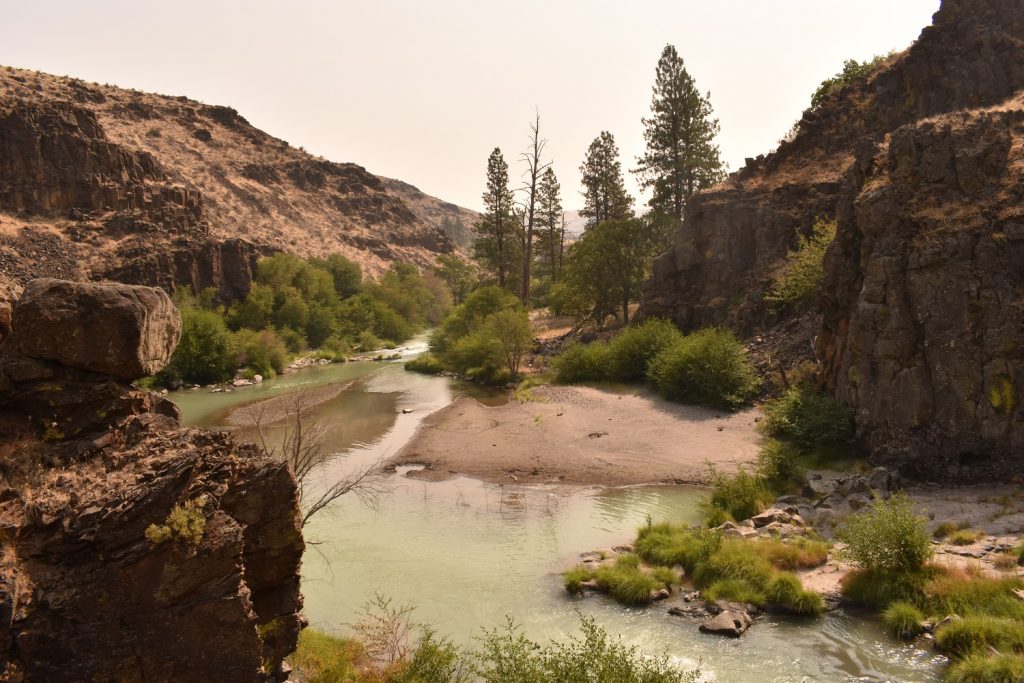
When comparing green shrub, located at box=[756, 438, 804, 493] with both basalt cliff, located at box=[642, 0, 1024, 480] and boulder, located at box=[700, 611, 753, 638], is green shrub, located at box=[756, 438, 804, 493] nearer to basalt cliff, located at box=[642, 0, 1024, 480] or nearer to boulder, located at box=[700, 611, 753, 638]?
basalt cliff, located at box=[642, 0, 1024, 480]

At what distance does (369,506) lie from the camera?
714 inches

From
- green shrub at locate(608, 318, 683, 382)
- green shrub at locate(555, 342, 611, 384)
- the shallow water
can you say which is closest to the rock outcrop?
the shallow water

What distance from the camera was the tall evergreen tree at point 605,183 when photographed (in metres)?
56.3

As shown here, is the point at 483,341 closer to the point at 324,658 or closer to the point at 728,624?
the point at 728,624

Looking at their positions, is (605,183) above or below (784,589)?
above

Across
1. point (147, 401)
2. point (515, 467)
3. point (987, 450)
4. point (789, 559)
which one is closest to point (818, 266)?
point (987, 450)

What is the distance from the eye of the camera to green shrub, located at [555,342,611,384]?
110 ft

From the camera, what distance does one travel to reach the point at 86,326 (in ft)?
22.9

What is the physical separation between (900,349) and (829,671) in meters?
10.9

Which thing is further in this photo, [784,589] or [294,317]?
[294,317]

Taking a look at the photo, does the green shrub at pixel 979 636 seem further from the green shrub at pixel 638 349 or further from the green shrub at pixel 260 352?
the green shrub at pixel 260 352

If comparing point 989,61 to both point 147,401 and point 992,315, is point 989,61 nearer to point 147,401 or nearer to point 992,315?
point 992,315

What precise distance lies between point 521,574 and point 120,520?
933cm

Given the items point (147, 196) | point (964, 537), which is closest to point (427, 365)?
point (147, 196)
